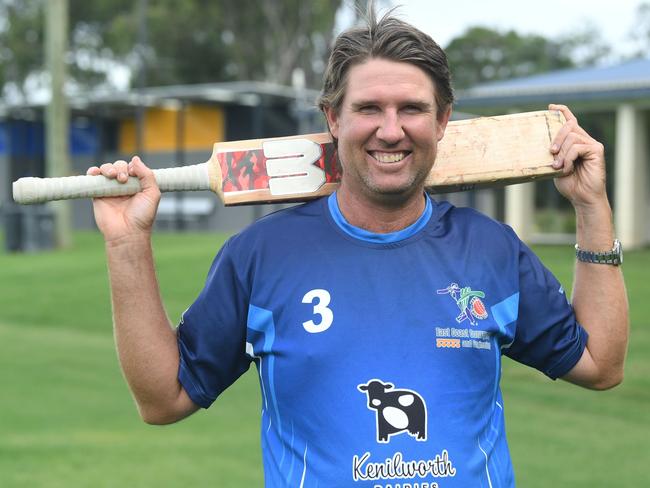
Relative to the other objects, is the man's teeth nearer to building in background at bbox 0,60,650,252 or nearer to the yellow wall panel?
building in background at bbox 0,60,650,252

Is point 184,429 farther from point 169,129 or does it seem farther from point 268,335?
point 169,129

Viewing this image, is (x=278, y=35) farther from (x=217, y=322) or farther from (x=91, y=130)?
(x=217, y=322)

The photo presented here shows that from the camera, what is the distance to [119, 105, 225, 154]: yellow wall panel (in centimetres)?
3425

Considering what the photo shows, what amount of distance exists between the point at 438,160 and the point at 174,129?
108 ft

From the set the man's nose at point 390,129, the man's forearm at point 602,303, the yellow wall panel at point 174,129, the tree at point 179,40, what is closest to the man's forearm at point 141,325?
the man's nose at point 390,129

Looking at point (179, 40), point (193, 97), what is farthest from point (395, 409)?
point (179, 40)

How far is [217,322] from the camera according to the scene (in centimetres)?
268

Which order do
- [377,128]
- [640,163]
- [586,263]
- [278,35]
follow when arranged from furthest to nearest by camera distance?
[278,35] < [640,163] < [586,263] < [377,128]

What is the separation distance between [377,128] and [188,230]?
3277cm

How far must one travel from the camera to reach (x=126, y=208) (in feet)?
8.84

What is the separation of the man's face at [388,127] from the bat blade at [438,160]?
1.04ft

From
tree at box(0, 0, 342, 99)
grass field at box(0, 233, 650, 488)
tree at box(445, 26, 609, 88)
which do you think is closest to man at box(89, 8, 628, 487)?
grass field at box(0, 233, 650, 488)

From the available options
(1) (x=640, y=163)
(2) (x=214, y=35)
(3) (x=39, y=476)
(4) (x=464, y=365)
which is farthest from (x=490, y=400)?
(2) (x=214, y=35)

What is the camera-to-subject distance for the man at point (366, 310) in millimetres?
2535
